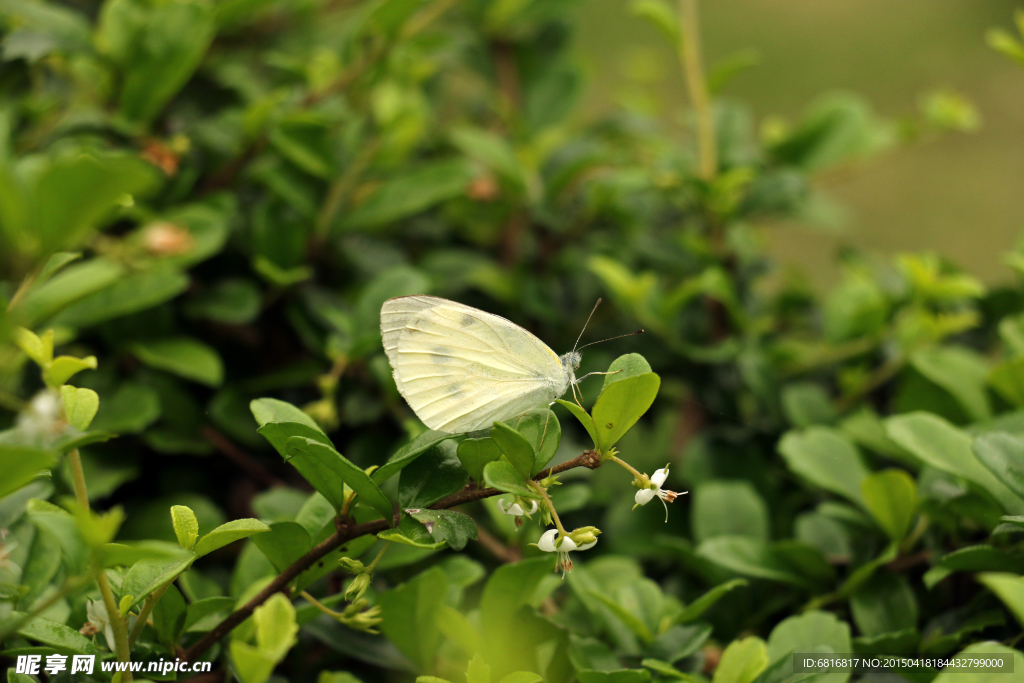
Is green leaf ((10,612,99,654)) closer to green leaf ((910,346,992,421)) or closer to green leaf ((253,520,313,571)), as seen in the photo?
green leaf ((253,520,313,571))

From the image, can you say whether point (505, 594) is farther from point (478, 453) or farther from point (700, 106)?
point (700, 106)

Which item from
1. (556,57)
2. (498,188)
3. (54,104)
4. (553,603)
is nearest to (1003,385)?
(553,603)

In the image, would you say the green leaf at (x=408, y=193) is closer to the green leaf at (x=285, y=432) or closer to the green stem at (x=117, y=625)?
the green leaf at (x=285, y=432)

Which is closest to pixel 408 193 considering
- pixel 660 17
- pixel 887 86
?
pixel 660 17

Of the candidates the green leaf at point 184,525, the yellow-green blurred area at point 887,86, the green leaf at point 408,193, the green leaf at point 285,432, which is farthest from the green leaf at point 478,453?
the yellow-green blurred area at point 887,86

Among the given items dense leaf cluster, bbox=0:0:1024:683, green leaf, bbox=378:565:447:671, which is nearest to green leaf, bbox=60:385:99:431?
dense leaf cluster, bbox=0:0:1024:683

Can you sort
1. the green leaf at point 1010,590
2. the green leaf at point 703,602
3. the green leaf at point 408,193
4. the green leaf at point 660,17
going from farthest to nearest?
the green leaf at point 660,17
the green leaf at point 408,193
the green leaf at point 703,602
the green leaf at point 1010,590
